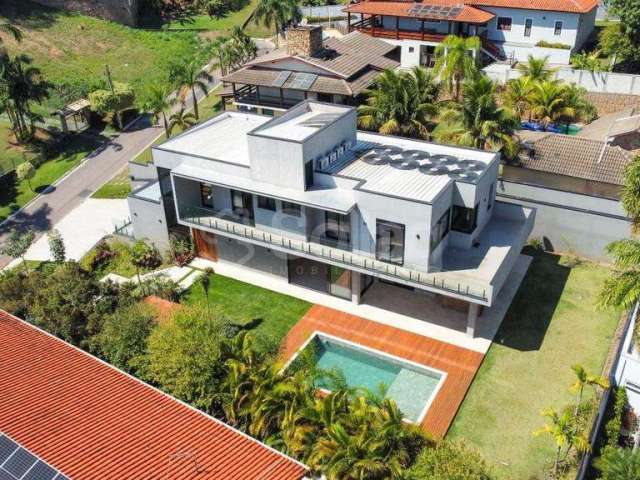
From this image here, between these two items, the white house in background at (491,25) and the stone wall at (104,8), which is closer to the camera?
the white house in background at (491,25)

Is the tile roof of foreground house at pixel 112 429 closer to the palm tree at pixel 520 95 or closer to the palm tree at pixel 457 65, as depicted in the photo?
the palm tree at pixel 457 65

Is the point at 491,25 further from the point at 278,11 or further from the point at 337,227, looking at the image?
the point at 337,227

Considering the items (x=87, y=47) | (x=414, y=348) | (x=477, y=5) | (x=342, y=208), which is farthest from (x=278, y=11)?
(x=414, y=348)

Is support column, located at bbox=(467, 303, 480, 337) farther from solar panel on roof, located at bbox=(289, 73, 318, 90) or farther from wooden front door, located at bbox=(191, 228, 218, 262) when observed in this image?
solar panel on roof, located at bbox=(289, 73, 318, 90)

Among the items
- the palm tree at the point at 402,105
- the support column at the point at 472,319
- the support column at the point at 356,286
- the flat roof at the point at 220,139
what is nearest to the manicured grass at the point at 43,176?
the flat roof at the point at 220,139

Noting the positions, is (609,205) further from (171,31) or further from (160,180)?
(171,31)

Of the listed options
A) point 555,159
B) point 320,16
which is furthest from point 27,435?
point 320,16
